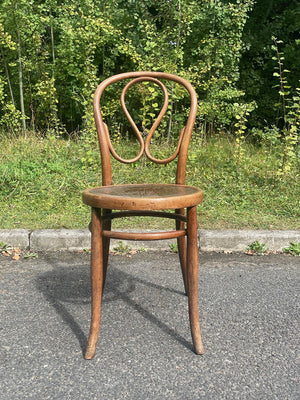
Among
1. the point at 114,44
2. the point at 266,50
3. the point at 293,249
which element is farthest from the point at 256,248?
the point at 266,50

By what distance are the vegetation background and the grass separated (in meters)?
0.01

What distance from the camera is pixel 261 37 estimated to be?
9117 millimetres

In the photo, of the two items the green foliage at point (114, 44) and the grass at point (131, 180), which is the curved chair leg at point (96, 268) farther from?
the green foliage at point (114, 44)

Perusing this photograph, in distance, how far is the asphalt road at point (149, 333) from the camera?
→ 1.58m

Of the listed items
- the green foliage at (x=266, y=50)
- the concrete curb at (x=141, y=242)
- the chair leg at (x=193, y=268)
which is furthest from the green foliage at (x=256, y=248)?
the green foliage at (x=266, y=50)

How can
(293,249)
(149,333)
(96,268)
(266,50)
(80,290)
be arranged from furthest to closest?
(266,50) → (293,249) → (80,290) → (149,333) → (96,268)

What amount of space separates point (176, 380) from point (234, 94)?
6.10 metres

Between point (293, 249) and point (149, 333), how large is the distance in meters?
1.79

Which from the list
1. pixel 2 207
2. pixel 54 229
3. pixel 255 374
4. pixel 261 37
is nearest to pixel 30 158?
pixel 2 207

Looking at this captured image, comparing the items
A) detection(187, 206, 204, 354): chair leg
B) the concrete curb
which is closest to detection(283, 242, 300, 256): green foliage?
the concrete curb

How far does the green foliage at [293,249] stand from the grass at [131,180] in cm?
32

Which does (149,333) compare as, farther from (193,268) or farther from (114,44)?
(114,44)

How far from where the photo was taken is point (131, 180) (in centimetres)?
499

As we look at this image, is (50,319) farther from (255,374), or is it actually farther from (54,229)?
(54,229)
